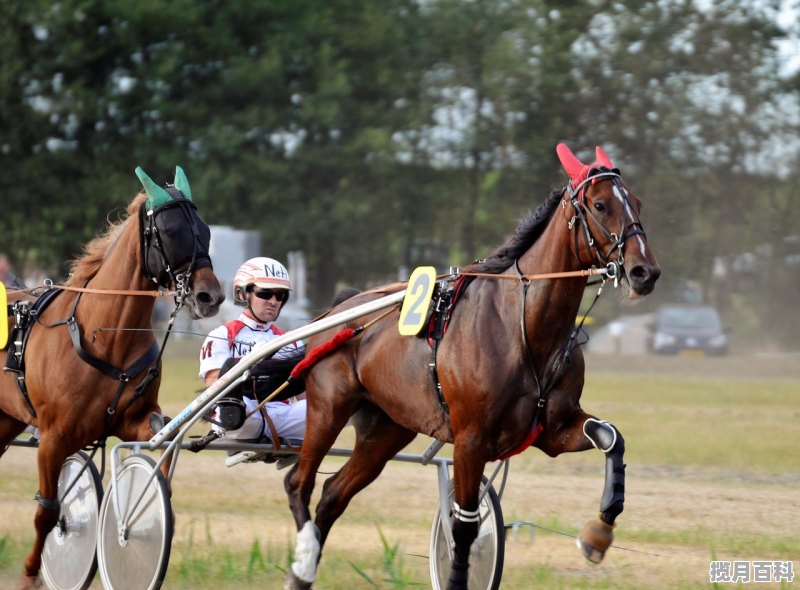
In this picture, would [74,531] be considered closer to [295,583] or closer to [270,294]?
[295,583]

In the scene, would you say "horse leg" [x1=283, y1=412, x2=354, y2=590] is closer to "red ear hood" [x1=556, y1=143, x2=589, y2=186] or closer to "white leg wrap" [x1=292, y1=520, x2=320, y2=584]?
"white leg wrap" [x1=292, y1=520, x2=320, y2=584]

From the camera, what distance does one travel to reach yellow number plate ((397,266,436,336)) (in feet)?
16.2

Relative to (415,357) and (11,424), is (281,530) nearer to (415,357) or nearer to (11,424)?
(11,424)

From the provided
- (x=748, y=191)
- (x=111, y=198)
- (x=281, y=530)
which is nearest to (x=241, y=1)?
(x=111, y=198)

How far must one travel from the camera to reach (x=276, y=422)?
5816 mm

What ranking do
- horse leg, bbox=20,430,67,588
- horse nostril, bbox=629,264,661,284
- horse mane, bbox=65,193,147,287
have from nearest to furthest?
horse nostril, bbox=629,264,661,284 → horse leg, bbox=20,430,67,588 → horse mane, bbox=65,193,147,287

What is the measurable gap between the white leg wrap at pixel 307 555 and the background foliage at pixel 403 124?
61.8 feet

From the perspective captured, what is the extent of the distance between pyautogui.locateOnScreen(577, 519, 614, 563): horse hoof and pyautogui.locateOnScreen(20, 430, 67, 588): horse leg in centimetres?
245

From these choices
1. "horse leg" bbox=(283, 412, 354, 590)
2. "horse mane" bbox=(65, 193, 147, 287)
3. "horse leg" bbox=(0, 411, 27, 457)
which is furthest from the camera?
"horse leg" bbox=(0, 411, 27, 457)

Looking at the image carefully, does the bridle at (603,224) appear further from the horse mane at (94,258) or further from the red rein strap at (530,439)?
the horse mane at (94,258)

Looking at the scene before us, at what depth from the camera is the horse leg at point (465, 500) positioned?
4.73 m

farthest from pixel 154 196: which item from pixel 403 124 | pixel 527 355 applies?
pixel 403 124

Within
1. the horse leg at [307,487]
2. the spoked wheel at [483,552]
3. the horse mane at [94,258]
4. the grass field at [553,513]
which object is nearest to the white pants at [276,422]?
the horse leg at [307,487]

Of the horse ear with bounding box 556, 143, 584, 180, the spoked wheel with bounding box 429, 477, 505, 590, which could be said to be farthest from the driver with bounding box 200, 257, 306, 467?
the horse ear with bounding box 556, 143, 584, 180
